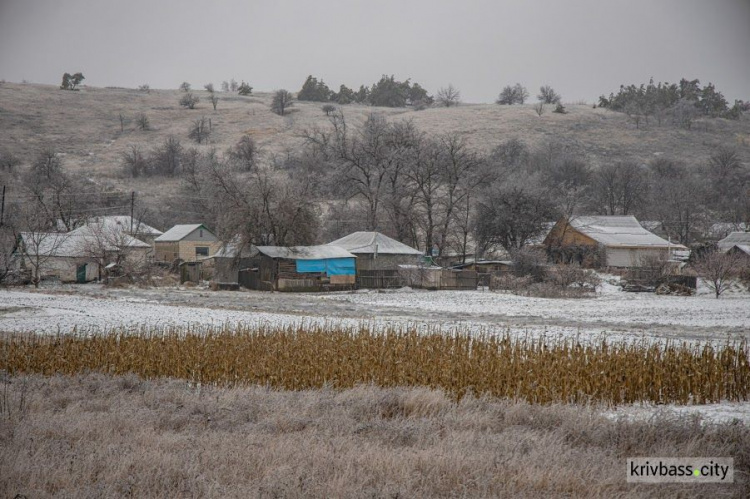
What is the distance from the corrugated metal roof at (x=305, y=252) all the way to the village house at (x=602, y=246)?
1914 cm

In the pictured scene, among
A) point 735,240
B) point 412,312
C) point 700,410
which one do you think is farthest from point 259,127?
point 700,410

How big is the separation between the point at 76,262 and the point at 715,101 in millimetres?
127570

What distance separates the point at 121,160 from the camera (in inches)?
4060

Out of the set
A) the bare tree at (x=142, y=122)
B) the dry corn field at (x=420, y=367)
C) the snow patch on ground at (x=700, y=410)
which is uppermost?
the bare tree at (x=142, y=122)

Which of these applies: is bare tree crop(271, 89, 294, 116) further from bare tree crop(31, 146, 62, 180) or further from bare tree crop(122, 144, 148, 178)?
bare tree crop(31, 146, 62, 180)

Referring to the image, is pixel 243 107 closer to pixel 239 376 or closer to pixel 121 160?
pixel 121 160

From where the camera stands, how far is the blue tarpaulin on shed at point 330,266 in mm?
46625

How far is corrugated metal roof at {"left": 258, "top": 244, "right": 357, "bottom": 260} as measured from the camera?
152 feet

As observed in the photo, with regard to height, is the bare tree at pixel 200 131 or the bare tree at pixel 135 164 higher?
the bare tree at pixel 200 131

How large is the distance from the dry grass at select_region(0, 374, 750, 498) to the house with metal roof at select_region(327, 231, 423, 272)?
39.9 meters

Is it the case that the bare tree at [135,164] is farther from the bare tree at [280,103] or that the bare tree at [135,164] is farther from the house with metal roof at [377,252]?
the house with metal roof at [377,252]

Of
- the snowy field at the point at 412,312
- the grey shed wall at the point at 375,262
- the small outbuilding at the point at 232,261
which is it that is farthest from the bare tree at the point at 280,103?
the snowy field at the point at 412,312

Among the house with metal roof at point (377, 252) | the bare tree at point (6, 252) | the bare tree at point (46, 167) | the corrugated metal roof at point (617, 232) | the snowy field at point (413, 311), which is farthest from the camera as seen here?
the bare tree at point (46, 167)

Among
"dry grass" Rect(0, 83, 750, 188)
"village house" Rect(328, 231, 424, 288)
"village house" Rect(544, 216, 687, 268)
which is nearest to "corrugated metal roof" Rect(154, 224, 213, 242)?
"village house" Rect(328, 231, 424, 288)
